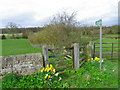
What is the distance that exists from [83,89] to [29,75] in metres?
2.05

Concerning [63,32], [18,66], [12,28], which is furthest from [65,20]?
[12,28]

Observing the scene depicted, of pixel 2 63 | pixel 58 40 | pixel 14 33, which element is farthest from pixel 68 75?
pixel 14 33

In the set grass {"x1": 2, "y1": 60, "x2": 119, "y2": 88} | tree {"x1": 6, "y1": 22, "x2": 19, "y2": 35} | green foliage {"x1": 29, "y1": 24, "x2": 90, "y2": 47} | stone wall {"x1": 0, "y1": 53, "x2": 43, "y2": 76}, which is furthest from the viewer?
tree {"x1": 6, "y1": 22, "x2": 19, "y2": 35}

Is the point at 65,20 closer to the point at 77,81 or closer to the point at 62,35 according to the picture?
the point at 62,35

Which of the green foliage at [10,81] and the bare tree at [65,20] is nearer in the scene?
the green foliage at [10,81]

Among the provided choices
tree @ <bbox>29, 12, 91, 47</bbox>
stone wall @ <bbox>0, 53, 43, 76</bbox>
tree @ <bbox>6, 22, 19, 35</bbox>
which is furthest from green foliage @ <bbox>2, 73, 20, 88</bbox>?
tree @ <bbox>6, 22, 19, 35</bbox>

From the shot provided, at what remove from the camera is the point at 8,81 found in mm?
3369

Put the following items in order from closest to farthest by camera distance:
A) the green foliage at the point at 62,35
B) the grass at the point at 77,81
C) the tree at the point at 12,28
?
1. the grass at the point at 77,81
2. the green foliage at the point at 62,35
3. the tree at the point at 12,28

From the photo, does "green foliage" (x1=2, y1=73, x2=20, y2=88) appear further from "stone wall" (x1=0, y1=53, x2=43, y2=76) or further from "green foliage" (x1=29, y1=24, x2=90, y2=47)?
"green foliage" (x1=29, y1=24, x2=90, y2=47)

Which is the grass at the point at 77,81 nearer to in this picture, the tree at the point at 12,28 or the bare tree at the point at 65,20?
the bare tree at the point at 65,20

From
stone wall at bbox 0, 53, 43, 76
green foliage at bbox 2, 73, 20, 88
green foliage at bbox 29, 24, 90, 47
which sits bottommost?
green foliage at bbox 2, 73, 20, 88

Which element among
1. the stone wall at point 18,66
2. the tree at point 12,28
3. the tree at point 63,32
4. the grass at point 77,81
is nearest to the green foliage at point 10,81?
the grass at point 77,81

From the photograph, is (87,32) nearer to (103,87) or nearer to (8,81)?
(103,87)

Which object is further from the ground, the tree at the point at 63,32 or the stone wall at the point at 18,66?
the tree at the point at 63,32
